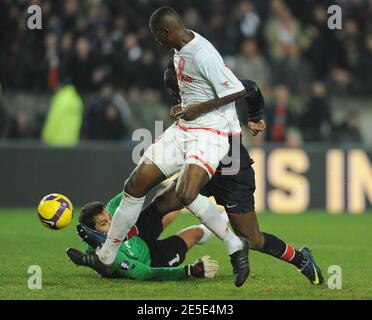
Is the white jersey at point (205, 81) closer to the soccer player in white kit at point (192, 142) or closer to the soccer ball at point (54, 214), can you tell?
the soccer player in white kit at point (192, 142)

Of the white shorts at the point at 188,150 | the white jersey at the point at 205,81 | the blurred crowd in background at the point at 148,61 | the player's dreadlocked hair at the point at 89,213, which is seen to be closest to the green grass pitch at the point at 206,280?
the player's dreadlocked hair at the point at 89,213

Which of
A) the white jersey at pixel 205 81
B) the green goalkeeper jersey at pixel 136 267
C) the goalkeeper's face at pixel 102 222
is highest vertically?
the white jersey at pixel 205 81

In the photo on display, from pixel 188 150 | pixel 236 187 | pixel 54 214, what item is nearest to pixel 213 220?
pixel 236 187

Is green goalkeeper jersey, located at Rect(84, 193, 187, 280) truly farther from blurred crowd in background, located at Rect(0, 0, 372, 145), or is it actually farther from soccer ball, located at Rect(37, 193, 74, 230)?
blurred crowd in background, located at Rect(0, 0, 372, 145)

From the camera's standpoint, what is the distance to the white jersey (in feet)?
25.0

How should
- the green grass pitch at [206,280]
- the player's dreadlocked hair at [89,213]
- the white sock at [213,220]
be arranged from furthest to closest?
the player's dreadlocked hair at [89,213]
the white sock at [213,220]
the green grass pitch at [206,280]

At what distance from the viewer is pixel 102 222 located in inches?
322

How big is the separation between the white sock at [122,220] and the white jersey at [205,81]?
707 millimetres

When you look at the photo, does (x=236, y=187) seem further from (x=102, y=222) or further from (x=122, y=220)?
(x=102, y=222)

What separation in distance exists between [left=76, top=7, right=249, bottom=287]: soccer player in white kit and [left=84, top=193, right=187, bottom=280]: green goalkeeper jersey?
0.47ft

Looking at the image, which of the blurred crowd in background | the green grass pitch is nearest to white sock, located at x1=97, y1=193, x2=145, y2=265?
the green grass pitch

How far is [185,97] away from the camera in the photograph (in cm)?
784

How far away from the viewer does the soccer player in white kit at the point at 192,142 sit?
7.47 meters
